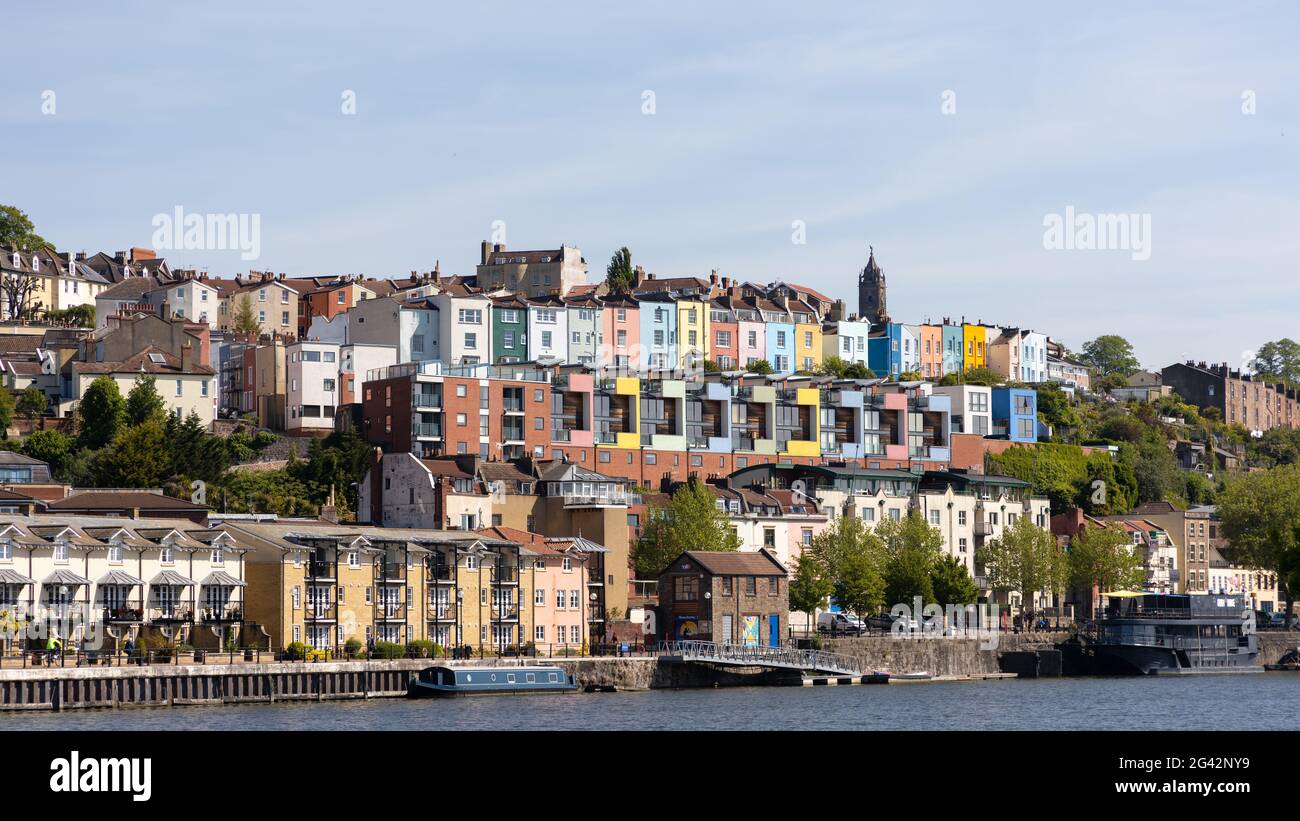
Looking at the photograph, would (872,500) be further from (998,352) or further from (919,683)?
(998,352)

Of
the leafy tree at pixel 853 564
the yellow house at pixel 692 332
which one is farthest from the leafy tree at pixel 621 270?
the leafy tree at pixel 853 564

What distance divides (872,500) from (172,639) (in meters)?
60.1

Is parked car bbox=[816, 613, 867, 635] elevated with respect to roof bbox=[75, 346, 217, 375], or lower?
lower

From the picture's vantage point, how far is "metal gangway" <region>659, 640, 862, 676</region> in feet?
301

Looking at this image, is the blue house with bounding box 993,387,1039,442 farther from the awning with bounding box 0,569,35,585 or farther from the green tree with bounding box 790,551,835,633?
the awning with bounding box 0,569,35,585

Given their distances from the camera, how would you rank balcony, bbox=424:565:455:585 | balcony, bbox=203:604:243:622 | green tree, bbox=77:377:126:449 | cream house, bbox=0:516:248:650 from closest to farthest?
cream house, bbox=0:516:248:650 < balcony, bbox=203:604:243:622 < balcony, bbox=424:565:455:585 < green tree, bbox=77:377:126:449

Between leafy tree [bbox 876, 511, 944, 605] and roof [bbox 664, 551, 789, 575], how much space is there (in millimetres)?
12451

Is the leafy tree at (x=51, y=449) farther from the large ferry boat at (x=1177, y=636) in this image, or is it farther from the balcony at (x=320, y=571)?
the large ferry boat at (x=1177, y=636)

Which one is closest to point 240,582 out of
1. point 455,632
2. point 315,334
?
point 455,632

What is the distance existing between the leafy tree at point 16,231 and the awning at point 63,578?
90989 mm

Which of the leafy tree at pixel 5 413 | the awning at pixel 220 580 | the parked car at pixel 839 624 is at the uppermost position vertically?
the leafy tree at pixel 5 413

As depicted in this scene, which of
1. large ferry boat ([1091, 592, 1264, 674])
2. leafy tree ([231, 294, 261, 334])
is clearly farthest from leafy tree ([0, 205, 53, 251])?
large ferry boat ([1091, 592, 1264, 674])

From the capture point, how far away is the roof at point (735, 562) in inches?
3888
